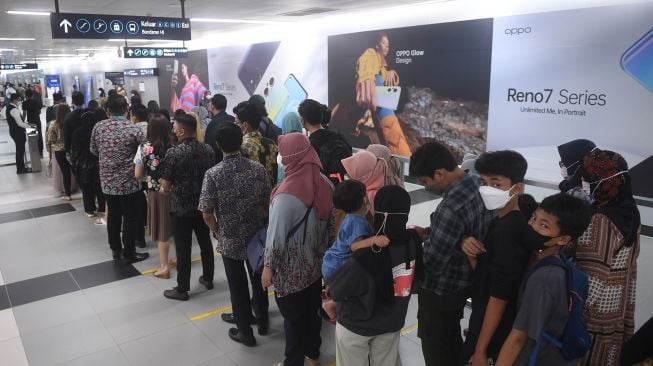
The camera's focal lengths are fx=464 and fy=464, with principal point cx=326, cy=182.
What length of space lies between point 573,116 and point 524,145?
844 millimetres

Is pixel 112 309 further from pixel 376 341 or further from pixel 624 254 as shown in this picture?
pixel 624 254

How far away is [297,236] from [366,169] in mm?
601

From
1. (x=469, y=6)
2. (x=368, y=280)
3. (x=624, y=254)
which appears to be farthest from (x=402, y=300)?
(x=469, y=6)

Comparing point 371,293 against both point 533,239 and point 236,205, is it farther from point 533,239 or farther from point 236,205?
point 236,205

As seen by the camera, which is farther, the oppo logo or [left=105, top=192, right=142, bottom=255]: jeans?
the oppo logo

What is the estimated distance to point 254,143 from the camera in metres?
3.96

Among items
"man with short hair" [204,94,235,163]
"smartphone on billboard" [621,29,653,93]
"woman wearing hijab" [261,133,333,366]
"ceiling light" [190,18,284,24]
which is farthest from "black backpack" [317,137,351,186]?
"ceiling light" [190,18,284,24]

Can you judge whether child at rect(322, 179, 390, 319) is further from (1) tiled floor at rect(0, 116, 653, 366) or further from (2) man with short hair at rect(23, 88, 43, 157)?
(2) man with short hair at rect(23, 88, 43, 157)

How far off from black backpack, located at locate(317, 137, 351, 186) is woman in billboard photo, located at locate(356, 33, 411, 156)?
5.44 metres

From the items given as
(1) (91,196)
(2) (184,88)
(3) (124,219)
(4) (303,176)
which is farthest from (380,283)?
(2) (184,88)

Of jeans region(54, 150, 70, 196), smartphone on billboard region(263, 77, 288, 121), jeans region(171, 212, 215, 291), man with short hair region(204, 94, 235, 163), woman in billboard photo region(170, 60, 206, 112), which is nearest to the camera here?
jeans region(171, 212, 215, 291)

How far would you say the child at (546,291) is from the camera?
5.37 feet

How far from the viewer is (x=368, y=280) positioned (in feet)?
6.64

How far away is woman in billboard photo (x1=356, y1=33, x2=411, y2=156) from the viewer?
8914mm
